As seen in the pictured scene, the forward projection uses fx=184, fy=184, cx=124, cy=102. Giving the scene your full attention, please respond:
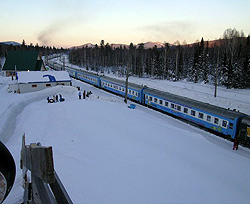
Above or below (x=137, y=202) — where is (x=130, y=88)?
above

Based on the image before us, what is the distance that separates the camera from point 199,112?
1841 centimetres

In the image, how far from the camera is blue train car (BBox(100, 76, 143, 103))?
90.2 feet

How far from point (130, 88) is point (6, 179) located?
2735 centimetres

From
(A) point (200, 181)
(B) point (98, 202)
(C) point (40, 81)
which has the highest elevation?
(C) point (40, 81)

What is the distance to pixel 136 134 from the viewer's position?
1417 cm

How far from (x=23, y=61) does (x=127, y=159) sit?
49.2 metres

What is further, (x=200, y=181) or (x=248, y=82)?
(x=248, y=82)

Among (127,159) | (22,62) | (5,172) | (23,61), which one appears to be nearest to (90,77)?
(23,61)

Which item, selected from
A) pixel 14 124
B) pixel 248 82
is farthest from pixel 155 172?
pixel 248 82

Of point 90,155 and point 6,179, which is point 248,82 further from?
point 6,179

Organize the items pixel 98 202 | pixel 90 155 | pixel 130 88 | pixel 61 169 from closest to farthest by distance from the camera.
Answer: pixel 98 202 → pixel 61 169 → pixel 90 155 → pixel 130 88

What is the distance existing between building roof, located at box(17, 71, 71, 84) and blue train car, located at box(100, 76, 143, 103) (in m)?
7.60

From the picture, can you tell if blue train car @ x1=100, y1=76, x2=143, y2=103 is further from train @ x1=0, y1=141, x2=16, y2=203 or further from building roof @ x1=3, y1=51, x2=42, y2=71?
train @ x1=0, y1=141, x2=16, y2=203

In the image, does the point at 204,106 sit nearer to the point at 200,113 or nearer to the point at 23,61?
the point at 200,113
